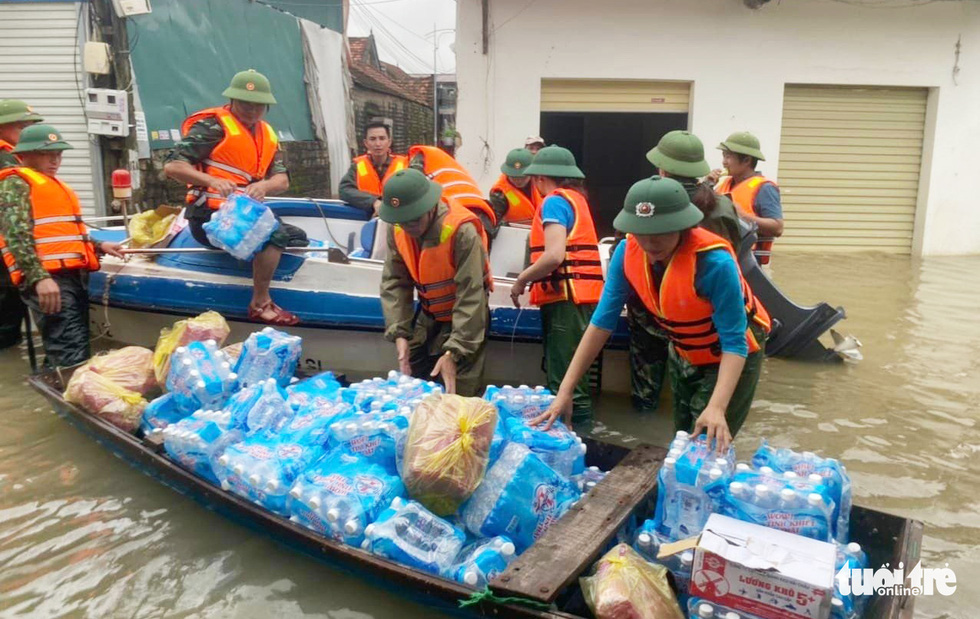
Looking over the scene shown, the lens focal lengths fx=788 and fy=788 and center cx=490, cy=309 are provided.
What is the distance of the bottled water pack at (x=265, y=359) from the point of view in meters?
4.46

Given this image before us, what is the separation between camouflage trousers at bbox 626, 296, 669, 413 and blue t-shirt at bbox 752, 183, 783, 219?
1365 mm

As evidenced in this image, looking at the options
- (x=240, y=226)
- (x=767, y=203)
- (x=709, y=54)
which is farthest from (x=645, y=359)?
(x=709, y=54)

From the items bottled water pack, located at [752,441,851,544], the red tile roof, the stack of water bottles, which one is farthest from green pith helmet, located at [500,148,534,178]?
the red tile roof

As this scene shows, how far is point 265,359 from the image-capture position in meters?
4.46

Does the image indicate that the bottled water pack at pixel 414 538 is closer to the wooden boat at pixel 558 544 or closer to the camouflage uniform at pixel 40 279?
the wooden boat at pixel 558 544

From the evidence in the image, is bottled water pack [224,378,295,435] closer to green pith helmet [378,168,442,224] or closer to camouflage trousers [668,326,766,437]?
green pith helmet [378,168,442,224]

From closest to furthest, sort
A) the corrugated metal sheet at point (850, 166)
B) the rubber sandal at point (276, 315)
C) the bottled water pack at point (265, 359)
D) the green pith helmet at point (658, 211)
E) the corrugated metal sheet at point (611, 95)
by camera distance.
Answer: the green pith helmet at point (658, 211), the bottled water pack at point (265, 359), the rubber sandal at point (276, 315), the corrugated metal sheet at point (611, 95), the corrugated metal sheet at point (850, 166)

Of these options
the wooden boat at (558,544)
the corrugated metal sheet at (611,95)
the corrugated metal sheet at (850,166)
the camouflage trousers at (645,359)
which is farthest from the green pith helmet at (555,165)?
the corrugated metal sheet at (850,166)

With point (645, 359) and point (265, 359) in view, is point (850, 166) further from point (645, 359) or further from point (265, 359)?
point (265, 359)

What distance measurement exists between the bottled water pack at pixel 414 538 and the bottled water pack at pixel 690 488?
816 millimetres

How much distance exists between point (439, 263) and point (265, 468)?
1501 millimetres

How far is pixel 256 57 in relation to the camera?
13.9 metres

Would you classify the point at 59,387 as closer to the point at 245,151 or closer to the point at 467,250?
the point at 245,151

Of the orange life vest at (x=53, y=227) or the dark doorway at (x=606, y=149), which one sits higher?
the dark doorway at (x=606, y=149)
